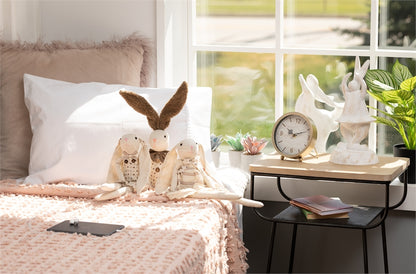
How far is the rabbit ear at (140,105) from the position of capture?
2.39m

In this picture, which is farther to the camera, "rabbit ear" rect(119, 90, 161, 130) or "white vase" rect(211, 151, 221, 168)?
"white vase" rect(211, 151, 221, 168)

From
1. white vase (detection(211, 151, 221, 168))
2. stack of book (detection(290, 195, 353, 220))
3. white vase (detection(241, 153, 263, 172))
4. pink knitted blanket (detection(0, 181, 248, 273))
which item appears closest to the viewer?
pink knitted blanket (detection(0, 181, 248, 273))

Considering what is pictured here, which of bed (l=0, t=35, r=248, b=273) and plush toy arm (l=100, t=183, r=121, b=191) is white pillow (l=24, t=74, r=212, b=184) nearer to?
bed (l=0, t=35, r=248, b=273)

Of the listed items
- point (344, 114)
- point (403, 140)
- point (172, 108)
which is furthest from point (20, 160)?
point (403, 140)

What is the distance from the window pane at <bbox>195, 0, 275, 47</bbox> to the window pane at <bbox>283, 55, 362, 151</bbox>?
0.47 feet

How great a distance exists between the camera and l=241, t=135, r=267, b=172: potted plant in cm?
281

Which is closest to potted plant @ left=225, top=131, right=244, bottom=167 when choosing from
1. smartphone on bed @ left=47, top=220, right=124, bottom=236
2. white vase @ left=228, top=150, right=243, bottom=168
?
white vase @ left=228, top=150, right=243, bottom=168

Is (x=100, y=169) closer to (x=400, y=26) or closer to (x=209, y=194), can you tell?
(x=209, y=194)

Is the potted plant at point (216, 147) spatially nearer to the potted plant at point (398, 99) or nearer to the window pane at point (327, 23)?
the window pane at point (327, 23)

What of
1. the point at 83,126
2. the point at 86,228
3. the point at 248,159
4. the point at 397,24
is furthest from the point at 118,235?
the point at 397,24

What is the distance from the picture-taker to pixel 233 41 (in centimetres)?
309

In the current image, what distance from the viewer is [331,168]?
240 centimetres

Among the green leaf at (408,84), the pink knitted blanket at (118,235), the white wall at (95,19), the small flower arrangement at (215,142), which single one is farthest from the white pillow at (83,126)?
the green leaf at (408,84)

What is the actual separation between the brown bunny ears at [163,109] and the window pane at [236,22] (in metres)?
0.75
